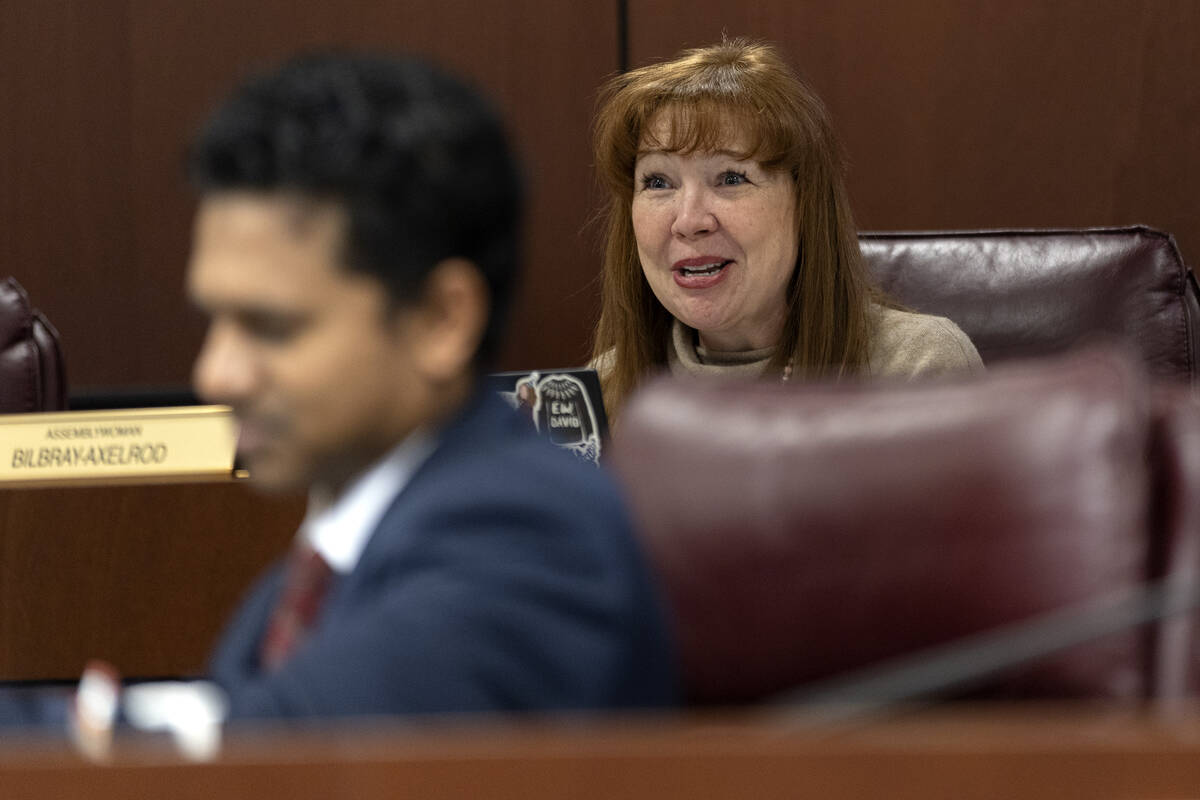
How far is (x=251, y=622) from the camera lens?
84 centimetres

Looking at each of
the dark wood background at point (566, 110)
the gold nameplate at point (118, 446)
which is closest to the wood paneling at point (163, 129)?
the dark wood background at point (566, 110)

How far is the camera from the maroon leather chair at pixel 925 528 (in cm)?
92

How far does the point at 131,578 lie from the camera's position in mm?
1549

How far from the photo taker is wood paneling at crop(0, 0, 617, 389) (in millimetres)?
2863

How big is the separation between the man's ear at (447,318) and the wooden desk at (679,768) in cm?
25

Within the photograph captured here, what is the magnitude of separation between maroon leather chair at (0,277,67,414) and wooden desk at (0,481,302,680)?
635 mm

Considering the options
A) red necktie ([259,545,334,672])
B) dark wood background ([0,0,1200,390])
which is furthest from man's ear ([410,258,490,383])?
dark wood background ([0,0,1200,390])

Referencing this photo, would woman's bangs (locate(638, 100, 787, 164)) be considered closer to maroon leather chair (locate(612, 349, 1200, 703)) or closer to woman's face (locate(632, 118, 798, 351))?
woman's face (locate(632, 118, 798, 351))

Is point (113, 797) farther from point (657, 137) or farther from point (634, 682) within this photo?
point (657, 137)

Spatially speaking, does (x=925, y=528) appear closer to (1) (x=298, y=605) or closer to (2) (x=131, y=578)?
(1) (x=298, y=605)

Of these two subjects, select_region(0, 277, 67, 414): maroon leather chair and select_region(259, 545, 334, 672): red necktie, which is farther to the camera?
select_region(0, 277, 67, 414): maroon leather chair

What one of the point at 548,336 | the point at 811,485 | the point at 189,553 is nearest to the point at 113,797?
the point at 811,485

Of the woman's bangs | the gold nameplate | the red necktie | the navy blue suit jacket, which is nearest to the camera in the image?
the navy blue suit jacket

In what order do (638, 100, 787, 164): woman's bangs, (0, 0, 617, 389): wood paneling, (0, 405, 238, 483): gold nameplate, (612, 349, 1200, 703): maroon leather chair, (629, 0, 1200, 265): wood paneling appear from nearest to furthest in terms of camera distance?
(612, 349, 1200, 703): maroon leather chair, (0, 405, 238, 483): gold nameplate, (638, 100, 787, 164): woman's bangs, (629, 0, 1200, 265): wood paneling, (0, 0, 617, 389): wood paneling
